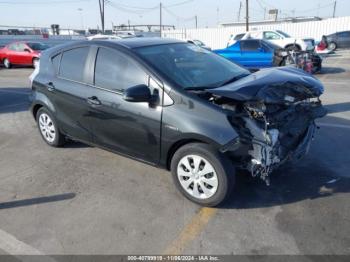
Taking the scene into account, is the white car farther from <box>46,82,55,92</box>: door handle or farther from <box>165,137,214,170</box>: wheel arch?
<box>165,137,214,170</box>: wheel arch

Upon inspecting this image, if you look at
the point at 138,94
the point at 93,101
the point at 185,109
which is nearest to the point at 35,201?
the point at 93,101

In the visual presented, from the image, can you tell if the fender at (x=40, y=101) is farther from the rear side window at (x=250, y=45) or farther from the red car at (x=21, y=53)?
the red car at (x=21, y=53)

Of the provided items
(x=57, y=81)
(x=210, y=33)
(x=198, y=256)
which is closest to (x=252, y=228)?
(x=198, y=256)

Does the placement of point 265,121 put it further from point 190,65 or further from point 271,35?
point 271,35

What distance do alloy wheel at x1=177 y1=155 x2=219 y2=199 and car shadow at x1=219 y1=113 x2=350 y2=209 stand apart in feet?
0.96

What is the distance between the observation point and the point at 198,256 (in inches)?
116

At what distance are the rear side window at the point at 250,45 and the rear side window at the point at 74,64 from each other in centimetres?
1095

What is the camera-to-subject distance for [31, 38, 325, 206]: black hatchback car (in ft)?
11.2

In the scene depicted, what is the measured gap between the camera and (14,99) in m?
9.90

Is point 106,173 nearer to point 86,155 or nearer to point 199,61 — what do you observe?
point 86,155

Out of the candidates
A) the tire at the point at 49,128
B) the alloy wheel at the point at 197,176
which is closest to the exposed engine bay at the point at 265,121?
the alloy wheel at the point at 197,176

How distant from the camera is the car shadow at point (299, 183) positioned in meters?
3.76

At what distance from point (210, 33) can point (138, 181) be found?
3464 cm

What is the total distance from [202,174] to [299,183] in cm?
135
